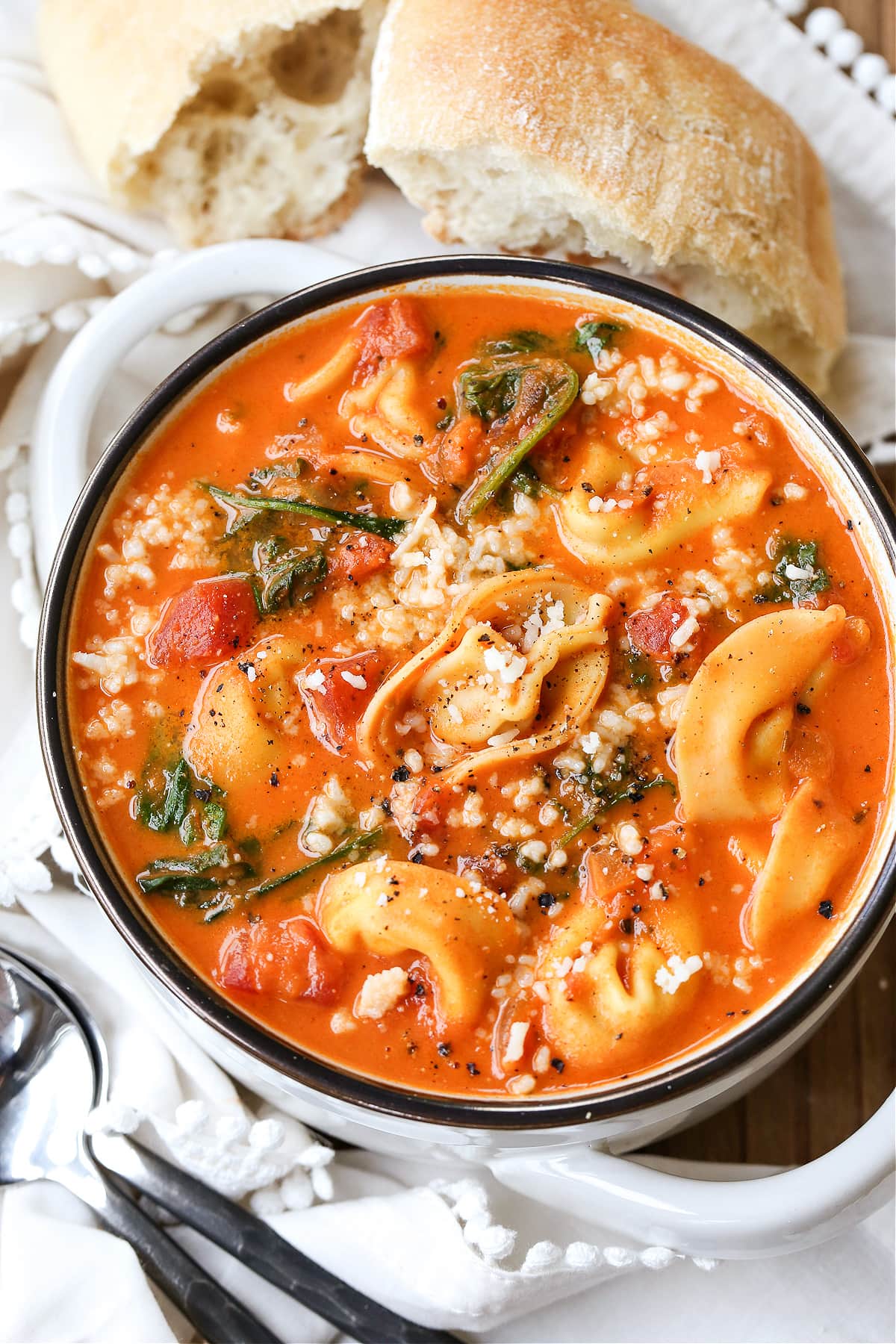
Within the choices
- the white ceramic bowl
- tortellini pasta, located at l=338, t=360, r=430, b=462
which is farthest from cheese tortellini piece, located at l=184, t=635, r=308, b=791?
tortellini pasta, located at l=338, t=360, r=430, b=462

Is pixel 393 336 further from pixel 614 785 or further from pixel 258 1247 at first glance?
pixel 258 1247

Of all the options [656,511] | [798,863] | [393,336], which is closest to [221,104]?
[393,336]

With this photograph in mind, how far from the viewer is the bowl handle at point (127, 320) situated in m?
2.69

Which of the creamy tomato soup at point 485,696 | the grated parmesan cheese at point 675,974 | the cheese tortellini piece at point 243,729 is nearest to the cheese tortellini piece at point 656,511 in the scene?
the creamy tomato soup at point 485,696

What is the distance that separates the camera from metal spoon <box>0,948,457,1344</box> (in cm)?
255

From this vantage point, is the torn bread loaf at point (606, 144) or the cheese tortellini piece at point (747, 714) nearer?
the cheese tortellini piece at point (747, 714)

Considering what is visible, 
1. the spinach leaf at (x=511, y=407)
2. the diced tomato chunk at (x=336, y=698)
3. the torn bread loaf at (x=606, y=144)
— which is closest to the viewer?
the diced tomato chunk at (x=336, y=698)

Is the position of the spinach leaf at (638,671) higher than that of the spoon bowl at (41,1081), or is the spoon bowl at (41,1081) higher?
the spinach leaf at (638,671)

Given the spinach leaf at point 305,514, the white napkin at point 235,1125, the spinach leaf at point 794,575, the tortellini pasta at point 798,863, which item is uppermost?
the spinach leaf at point 794,575

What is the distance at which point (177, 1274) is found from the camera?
8.43 feet

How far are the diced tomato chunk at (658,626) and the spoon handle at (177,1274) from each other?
1556 mm

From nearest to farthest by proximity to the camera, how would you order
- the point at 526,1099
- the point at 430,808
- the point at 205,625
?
1. the point at 526,1099
2. the point at 430,808
3. the point at 205,625

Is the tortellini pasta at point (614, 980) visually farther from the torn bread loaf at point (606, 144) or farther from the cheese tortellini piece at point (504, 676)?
the torn bread loaf at point (606, 144)

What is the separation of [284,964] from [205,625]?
25.4 inches
